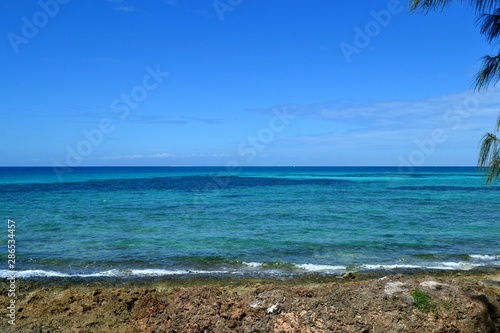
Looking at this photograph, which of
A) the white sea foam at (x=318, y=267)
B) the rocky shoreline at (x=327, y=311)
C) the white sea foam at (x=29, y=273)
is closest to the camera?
the rocky shoreline at (x=327, y=311)

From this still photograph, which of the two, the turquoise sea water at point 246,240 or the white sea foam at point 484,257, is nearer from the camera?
the turquoise sea water at point 246,240

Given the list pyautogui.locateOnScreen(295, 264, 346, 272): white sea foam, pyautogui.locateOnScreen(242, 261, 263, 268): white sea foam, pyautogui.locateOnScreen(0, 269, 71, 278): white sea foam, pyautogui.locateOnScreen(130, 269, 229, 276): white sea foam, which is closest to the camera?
pyautogui.locateOnScreen(0, 269, 71, 278): white sea foam

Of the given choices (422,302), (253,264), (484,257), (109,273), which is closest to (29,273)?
(109,273)

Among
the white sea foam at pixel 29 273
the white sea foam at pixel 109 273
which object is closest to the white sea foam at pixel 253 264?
the white sea foam at pixel 109 273

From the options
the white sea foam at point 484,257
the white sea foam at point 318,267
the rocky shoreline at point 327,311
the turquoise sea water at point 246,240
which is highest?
the rocky shoreline at point 327,311

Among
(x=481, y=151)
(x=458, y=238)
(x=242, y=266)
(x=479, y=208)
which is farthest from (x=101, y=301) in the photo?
(x=479, y=208)

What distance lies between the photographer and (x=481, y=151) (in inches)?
251

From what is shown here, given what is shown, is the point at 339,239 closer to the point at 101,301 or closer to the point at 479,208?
the point at 101,301

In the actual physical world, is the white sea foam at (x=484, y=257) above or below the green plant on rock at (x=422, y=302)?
below

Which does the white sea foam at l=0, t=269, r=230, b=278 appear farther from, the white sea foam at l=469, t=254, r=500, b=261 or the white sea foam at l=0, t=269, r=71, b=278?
the white sea foam at l=469, t=254, r=500, b=261

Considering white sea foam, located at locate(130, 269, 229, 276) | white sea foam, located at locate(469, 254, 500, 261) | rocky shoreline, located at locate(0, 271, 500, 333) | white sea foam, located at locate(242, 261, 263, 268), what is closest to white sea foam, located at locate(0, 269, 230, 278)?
white sea foam, located at locate(130, 269, 229, 276)

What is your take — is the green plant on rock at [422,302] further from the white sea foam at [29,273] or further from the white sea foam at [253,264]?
the white sea foam at [29,273]

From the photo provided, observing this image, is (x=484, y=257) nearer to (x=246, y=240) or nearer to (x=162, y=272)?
(x=246, y=240)

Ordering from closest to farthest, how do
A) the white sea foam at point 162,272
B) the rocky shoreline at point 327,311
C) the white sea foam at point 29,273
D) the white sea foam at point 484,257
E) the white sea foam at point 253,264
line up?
the rocky shoreline at point 327,311
the white sea foam at point 29,273
the white sea foam at point 162,272
the white sea foam at point 253,264
the white sea foam at point 484,257
